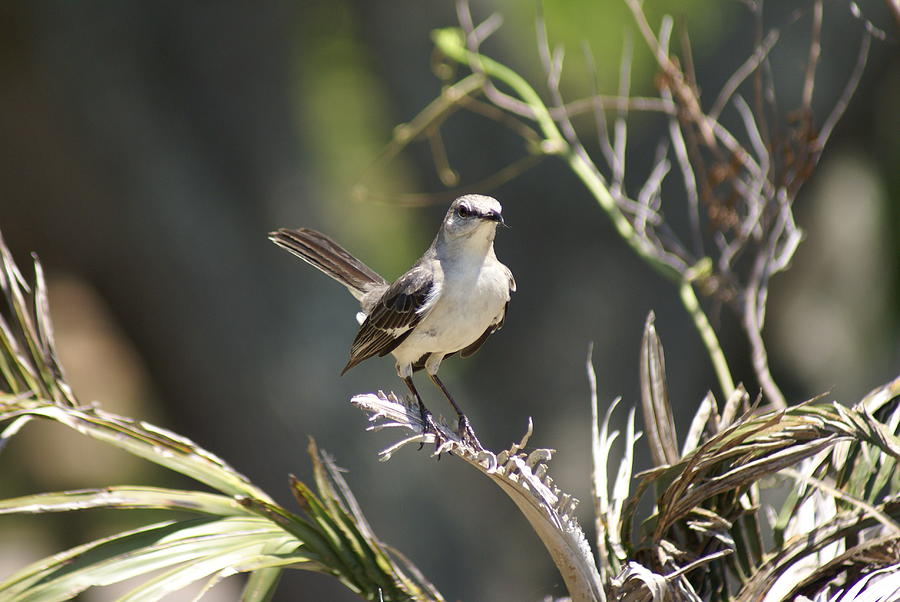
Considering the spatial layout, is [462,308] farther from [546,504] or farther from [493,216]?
[546,504]

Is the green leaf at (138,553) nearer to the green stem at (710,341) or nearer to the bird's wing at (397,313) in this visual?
the bird's wing at (397,313)

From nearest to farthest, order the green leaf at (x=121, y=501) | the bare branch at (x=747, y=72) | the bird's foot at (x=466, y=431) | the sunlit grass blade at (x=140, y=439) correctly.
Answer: the green leaf at (x=121, y=501), the sunlit grass blade at (x=140, y=439), the bird's foot at (x=466, y=431), the bare branch at (x=747, y=72)

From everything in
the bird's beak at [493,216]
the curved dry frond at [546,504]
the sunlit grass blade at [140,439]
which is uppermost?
the bird's beak at [493,216]

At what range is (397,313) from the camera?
2.91 metres

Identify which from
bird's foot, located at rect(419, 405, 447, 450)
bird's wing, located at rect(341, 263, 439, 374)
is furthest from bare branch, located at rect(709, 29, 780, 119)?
bird's foot, located at rect(419, 405, 447, 450)

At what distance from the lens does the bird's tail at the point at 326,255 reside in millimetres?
3176

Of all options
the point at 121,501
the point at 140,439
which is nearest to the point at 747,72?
the point at 140,439

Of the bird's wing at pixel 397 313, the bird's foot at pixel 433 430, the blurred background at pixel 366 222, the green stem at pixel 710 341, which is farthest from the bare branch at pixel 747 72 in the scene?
the blurred background at pixel 366 222

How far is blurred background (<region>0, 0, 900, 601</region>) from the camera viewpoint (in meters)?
6.77

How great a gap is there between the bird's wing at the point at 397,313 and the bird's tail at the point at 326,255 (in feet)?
1.02

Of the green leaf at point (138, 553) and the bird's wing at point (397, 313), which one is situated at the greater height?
the bird's wing at point (397, 313)

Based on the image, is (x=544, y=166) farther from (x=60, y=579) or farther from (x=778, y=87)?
(x=60, y=579)

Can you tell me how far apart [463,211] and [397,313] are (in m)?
0.38

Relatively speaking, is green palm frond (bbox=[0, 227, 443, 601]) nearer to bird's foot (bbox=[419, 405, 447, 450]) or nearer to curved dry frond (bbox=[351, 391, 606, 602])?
bird's foot (bbox=[419, 405, 447, 450])
